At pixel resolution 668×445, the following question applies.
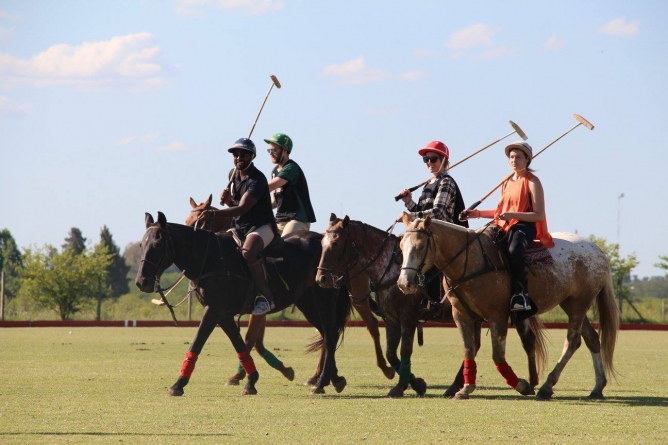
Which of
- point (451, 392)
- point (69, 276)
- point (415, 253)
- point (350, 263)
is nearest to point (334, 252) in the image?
point (350, 263)

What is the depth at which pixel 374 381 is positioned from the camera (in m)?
15.2

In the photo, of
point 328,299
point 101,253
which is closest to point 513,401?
point 328,299

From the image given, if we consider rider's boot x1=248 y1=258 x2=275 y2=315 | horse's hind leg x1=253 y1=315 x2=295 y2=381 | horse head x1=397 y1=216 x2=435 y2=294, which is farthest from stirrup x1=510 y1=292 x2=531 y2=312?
horse's hind leg x1=253 y1=315 x2=295 y2=381

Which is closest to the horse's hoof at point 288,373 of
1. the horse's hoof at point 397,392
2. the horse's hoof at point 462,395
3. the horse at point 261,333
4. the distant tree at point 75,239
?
the horse at point 261,333

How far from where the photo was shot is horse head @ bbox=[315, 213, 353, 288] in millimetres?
12609

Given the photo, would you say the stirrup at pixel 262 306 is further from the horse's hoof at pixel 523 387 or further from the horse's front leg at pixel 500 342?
the horse's hoof at pixel 523 387

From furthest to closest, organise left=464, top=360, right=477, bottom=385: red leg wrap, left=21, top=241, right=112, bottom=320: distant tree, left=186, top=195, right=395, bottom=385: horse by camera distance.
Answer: left=21, top=241, right=112, bottom=320: distant tree, left=186, top=195, right=395, bottom=385: horse, left=464, top=360, right=477, bottom=385: red leg wrap

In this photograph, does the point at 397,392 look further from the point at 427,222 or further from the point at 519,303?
the point at 427,222

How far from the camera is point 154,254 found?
480 inches

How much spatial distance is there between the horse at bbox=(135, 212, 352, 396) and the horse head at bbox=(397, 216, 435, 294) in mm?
2065

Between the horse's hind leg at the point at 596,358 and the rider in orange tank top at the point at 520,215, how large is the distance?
4.45 feet

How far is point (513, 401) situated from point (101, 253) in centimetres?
4491

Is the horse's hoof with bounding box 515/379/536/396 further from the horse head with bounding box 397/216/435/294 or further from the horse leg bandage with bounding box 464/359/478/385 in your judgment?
the horse head with bounding box 397/216/435/294

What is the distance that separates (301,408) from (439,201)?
3139 mm
